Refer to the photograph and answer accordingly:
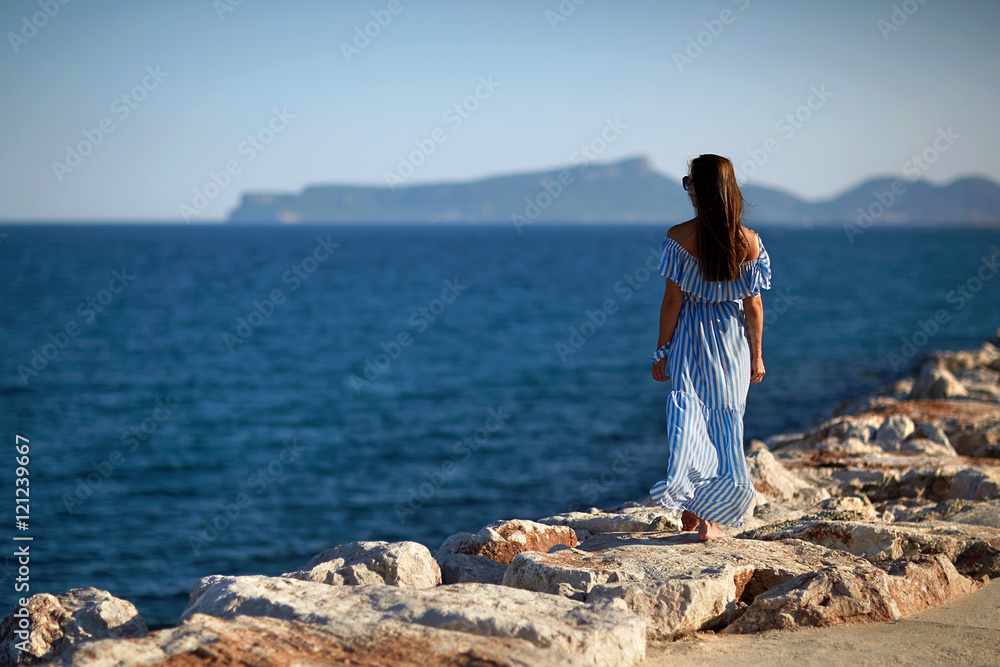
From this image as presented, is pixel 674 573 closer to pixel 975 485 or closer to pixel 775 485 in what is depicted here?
pixel 775 485

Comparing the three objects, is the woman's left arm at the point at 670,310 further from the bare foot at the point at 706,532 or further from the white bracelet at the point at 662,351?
the bare foot at the point at 706,532

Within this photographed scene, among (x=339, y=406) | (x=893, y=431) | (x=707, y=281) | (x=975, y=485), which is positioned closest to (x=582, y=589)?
(x=707, y=281)

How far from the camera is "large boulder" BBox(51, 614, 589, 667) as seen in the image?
2773 mm

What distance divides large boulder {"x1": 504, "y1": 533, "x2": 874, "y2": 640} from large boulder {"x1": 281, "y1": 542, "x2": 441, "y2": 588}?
0.47 m

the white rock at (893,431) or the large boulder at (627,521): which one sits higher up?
the white rock at (893,431)

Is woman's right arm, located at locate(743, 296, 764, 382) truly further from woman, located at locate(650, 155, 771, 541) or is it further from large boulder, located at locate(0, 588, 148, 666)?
large boulder, located at locate(0, 588, 148, 666)

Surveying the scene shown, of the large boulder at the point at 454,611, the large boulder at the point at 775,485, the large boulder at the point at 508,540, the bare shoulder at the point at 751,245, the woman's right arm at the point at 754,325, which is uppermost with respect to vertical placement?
the bare shoulder at the point at 751,245

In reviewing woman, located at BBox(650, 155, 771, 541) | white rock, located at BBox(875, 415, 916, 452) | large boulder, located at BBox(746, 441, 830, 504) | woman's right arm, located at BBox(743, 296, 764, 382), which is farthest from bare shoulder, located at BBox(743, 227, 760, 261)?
white rock, located at BBox(875, 415, 916, 452)

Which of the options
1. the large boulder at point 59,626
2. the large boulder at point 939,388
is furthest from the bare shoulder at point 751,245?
the large boulder at point 939,388

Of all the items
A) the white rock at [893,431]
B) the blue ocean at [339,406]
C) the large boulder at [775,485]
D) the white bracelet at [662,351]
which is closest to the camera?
the white bracelet at [662,351]

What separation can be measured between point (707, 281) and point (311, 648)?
2827 mm

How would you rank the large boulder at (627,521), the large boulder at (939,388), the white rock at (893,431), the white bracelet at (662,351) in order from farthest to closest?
the large boulder at (939,388)
the white rock at (893,431)
the large boulder at (627,521)
the white bracelet at (662,351)

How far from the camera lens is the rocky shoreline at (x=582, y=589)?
2928 millimetres

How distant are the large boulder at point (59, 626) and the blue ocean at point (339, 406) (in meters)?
5.13
